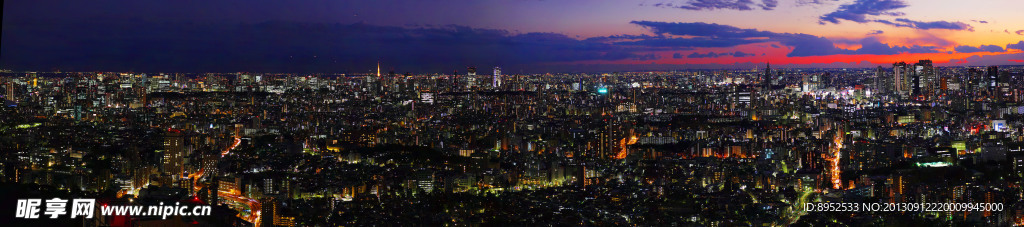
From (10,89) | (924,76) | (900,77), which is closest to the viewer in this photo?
(10,89)

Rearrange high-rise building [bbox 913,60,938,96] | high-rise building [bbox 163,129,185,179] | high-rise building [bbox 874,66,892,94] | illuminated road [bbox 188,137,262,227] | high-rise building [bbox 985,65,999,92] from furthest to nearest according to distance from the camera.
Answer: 1. high-rise building [bbox 874,66,892,94]
2. high-rise building [bbox 913,60,938,96]
3. high-rise building [bbox 985,65,999,92]
4. high-rise building [bbox 163,129,185,179]
5. illuminated road [bbox 188,137,262,227]

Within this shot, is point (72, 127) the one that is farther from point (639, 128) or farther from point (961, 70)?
point (961, 70)

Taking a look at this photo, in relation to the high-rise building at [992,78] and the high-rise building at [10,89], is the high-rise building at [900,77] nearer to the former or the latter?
the high-rise building at [992,78]

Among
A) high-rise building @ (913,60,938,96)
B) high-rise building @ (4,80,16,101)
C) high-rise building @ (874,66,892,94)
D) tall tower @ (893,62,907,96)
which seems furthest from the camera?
high-rise building @ (874,66,892,94)

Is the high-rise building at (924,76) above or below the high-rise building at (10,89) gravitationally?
above

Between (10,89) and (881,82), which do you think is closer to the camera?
(10,89)

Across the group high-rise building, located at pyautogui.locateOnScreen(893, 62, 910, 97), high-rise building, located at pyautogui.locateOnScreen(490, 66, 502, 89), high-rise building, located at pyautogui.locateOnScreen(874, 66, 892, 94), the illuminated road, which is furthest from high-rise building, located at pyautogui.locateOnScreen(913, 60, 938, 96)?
the illuminated road

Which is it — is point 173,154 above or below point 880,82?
below

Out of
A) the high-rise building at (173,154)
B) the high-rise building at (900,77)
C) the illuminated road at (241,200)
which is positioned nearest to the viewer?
the illuminated road at (241,200)

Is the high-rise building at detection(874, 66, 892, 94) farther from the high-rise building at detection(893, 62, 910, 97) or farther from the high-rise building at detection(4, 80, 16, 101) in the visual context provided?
the high-rise building at detection(4, 80, 16, 101)

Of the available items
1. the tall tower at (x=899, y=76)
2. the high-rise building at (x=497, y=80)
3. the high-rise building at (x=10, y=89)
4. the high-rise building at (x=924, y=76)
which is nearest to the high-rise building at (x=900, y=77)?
the tall tower at (x=899, y=76)

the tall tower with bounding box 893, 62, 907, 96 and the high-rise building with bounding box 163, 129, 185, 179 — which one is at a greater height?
the tall tower with bounding box 893, 62, 907, 96

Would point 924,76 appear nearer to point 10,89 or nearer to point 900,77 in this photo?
point 900,77

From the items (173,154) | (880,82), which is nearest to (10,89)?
(173,154)
